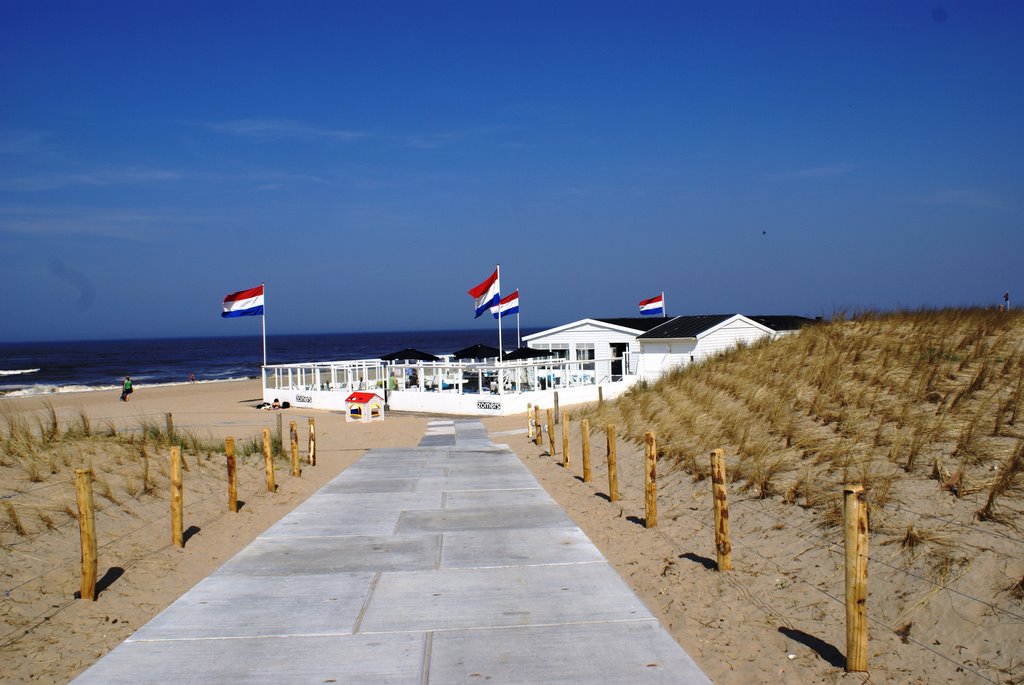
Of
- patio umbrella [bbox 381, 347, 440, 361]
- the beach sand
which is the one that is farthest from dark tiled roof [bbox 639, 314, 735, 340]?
the beach sand

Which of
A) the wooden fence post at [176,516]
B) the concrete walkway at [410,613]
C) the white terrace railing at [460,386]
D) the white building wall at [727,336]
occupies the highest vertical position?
the white building wall at [727,336]

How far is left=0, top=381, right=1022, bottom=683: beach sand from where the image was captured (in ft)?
19.9

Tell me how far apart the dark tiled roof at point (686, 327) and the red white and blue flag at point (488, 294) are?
24.1ft

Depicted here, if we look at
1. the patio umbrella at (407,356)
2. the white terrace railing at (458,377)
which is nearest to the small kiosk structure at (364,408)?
the white terrace railing at (458,377)

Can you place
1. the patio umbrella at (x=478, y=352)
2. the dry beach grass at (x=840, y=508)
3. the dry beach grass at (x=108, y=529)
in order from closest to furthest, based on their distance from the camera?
the dry beach grass at (x=840, y=508)
the dry beach grass at (x=108, y=529)
the patio umbrella at (x=478, y=352)

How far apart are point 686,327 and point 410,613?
102 ft

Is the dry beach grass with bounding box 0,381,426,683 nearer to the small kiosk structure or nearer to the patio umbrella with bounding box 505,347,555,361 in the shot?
the small kiosk structure

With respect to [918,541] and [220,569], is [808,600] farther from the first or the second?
[220,569]

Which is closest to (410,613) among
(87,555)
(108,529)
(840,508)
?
(87,555)

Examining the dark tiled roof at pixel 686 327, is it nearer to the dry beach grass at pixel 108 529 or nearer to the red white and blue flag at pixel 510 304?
the red white and blue flag at pixel 510 304

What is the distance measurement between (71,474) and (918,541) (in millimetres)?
11456

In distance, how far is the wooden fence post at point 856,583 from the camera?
5863 millimetres

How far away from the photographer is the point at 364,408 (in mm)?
29016

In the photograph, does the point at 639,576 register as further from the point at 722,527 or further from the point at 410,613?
the point at 410,613
